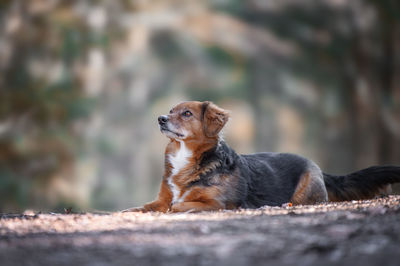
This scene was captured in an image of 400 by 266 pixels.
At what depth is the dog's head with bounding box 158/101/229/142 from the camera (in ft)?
20.0

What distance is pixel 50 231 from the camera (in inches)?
158

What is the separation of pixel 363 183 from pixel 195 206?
8.17ft

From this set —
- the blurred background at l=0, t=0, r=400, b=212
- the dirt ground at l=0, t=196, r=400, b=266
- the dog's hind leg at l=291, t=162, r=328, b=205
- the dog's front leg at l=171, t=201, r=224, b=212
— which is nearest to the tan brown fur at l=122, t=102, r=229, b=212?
the dog's front leg at l=171, t=201, r=224, b=212

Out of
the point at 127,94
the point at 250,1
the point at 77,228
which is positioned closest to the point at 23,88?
the point at 127,94

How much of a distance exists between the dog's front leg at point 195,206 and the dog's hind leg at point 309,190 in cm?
132

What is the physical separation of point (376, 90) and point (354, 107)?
1035 mm

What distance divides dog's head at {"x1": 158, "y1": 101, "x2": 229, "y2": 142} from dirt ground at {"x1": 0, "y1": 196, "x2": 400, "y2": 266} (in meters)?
1.71

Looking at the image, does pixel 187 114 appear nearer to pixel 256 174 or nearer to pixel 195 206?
pixel 256 174

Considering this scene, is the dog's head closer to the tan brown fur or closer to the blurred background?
the tan brown fur

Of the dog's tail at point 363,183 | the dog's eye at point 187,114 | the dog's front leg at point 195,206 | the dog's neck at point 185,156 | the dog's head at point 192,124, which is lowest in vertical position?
the dog's tail at point 363,183

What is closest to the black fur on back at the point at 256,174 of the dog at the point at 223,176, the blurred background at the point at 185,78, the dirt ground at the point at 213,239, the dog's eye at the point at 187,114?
the dog at the point at 223,176

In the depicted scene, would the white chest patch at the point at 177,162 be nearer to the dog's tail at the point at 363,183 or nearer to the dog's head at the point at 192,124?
the dog's head at the point at 192,124

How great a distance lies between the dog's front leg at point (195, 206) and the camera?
543 cm

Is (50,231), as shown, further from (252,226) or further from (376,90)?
(376,90)
